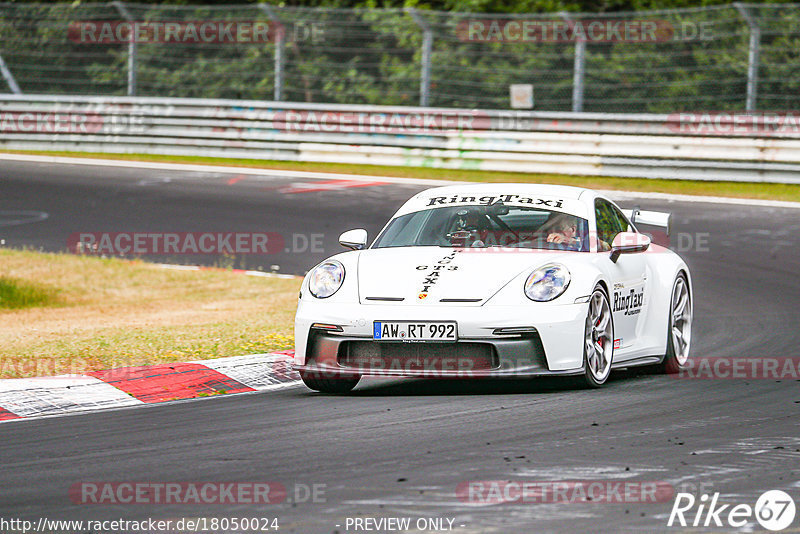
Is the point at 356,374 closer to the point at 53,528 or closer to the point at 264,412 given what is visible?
the point at 264,412

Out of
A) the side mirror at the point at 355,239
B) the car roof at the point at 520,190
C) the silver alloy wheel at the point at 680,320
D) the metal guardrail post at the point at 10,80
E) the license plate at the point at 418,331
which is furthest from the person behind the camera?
the metal guardrail post at the point at 10,80

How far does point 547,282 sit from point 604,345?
65 centimetres

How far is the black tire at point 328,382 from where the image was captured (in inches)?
313

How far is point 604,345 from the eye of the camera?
26.2 feet

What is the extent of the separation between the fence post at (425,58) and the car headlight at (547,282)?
14.6 meters

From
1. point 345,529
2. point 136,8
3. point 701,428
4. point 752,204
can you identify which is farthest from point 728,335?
point 136,8

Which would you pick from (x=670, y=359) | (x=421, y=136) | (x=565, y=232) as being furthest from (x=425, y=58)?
(x=565, y=232)

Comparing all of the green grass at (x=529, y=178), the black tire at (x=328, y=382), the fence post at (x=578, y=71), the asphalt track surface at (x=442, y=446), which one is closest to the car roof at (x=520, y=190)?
the asphalt track surface at (x=442, y=446)

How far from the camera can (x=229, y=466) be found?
18.7ft

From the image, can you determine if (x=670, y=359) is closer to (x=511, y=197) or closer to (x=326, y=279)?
(x=511, y=197)

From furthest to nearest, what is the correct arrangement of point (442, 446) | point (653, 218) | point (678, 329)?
point (653, 218)
point (678, 329)
point (442, 446)

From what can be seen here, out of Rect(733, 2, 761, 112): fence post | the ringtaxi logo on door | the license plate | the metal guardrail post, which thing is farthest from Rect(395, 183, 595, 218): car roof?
the metal guardrail post

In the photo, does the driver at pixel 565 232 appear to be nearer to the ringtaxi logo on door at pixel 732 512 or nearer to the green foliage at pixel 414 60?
the ringtaxi logo on door at pixel 732 512

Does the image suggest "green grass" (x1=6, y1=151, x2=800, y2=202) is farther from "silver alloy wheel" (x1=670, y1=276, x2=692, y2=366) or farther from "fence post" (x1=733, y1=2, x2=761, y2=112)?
"silver alloy wheel" (x1=670, y1=276, x2=692, y2=366)
